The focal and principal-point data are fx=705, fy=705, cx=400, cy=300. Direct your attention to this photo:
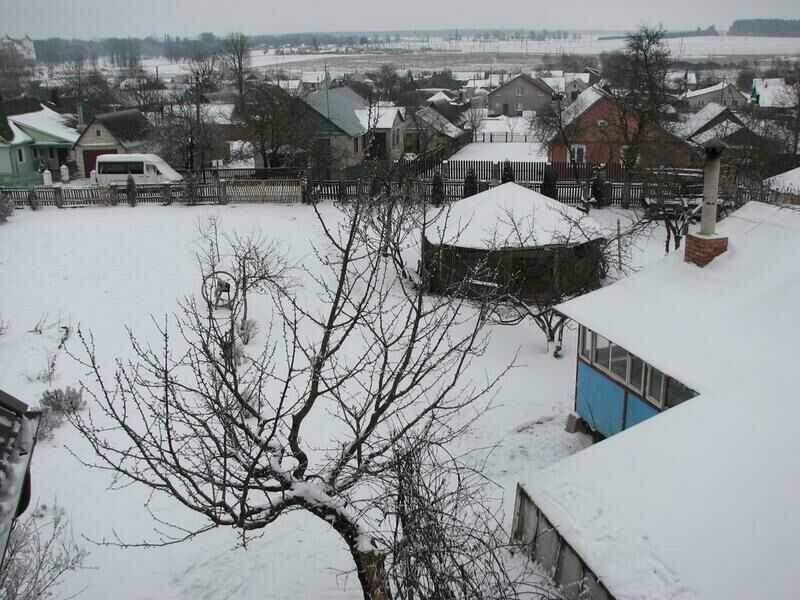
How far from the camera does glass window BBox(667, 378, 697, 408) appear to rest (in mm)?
9000

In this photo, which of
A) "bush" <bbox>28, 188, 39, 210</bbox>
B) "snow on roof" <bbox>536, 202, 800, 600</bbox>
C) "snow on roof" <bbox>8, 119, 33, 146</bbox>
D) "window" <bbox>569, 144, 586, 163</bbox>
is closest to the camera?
"snow on roof" <bbox>536, 202, 800, 600</bbox>

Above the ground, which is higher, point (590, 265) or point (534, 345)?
point (590, 265)

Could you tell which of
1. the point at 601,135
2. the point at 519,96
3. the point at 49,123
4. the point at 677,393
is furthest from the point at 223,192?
the point at 519,96

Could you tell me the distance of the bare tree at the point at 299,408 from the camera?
6281mm

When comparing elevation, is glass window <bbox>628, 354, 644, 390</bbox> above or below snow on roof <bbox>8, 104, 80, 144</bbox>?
below

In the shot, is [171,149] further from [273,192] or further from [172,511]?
[172,511]

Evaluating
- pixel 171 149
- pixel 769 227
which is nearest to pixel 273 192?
pixel 171 149

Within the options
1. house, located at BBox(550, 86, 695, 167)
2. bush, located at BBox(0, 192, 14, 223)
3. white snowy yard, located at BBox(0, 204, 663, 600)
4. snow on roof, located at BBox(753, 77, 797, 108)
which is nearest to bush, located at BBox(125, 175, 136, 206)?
white snowy yard, located at BBox(0, 204, 663, 600)

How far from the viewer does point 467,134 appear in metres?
54.0

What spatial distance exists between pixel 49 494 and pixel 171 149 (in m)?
29.2

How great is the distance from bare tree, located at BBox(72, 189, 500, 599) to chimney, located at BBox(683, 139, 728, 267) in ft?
11.6

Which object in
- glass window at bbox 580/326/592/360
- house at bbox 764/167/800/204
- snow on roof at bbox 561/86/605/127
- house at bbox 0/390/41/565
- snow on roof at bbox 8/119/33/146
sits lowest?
glass window at bbox 580/326/592/360

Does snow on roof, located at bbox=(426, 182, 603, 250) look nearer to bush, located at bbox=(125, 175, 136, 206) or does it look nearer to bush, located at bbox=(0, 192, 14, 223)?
bush, located at bbox=(125, 175, 136, 206)

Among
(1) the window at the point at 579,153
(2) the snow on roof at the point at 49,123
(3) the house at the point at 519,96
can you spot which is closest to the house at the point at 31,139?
(2) the snow on roof at the point at 49,123
